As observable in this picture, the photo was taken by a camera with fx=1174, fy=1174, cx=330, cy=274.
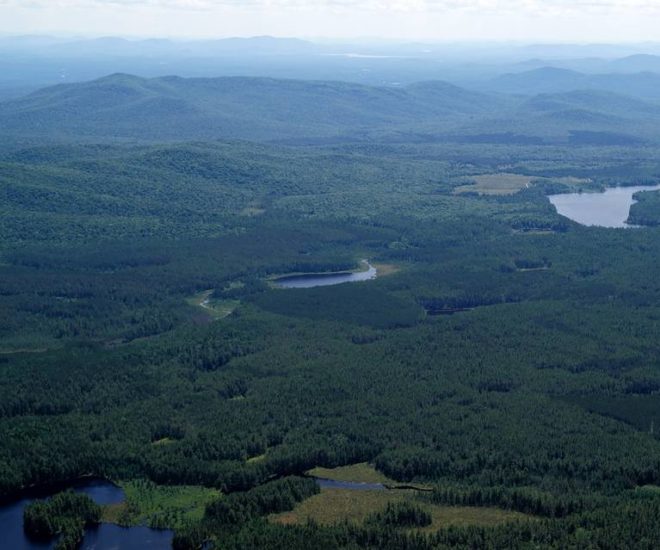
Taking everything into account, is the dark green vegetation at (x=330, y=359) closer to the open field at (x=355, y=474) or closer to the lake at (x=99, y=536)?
the open field at (x=355, y=474)

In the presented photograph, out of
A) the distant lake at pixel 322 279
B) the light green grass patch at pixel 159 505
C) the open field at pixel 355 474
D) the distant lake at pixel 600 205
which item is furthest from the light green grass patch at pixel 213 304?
the distant lake at pixel 600 205

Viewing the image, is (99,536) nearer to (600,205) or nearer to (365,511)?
(365,511)

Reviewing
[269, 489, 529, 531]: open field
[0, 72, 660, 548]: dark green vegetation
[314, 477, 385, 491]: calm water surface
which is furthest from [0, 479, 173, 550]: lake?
[314, 477, 385, 491]: calm water surface

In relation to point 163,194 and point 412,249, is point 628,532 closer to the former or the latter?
point 412,249

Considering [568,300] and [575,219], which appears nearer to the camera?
[568,300]

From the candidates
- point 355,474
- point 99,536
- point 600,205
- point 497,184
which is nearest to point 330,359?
point 355,474

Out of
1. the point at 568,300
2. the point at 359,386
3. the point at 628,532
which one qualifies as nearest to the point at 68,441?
the point at 359,386
